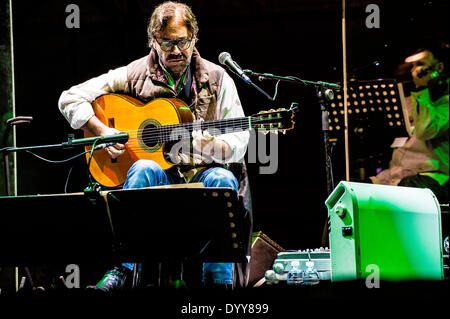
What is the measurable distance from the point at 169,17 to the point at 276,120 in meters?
1.23

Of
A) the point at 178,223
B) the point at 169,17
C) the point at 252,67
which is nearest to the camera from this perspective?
the point at 178,223

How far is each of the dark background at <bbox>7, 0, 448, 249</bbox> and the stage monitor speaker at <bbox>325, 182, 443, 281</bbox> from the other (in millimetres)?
1392

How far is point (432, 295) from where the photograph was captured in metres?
2.05

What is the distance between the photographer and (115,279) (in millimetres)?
2922

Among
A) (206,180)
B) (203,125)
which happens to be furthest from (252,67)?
(206,180)

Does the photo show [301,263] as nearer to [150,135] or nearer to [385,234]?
[385,234]

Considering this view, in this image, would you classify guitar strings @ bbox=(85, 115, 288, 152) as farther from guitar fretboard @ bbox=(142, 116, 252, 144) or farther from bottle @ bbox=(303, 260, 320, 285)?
bottle @ bbox=(303, 260, 320, 285)

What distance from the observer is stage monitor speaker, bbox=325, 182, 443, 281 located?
8.36 ft

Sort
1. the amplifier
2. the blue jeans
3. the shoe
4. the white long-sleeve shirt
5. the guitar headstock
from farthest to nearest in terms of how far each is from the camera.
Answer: the white long-sleeve shirt, the guitar headstock, the amplifier, the blue jeans, the shoe

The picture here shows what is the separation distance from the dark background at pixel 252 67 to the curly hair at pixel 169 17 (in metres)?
0.29

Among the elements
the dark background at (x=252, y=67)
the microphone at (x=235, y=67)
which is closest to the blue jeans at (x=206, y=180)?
the microphone at (x=235, y=67)

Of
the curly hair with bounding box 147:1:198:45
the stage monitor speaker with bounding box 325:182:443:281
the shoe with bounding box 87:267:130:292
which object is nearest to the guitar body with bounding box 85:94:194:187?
the curly hair with bounding box 147:1:198:45

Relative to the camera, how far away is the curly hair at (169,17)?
383 cm

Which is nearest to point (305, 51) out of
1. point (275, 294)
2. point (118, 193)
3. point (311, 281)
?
point (311, 281)
